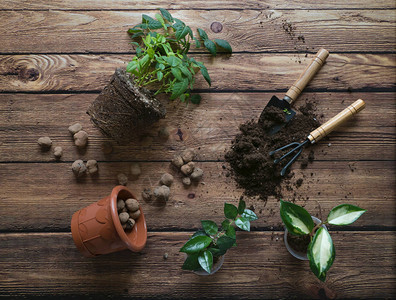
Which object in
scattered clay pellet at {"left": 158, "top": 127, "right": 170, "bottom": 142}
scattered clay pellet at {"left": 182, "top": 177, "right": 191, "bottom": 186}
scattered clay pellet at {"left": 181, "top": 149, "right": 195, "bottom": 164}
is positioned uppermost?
scattered clay pellet at {"left": 158, "top": 127, "right": 170, "bottom": 142}

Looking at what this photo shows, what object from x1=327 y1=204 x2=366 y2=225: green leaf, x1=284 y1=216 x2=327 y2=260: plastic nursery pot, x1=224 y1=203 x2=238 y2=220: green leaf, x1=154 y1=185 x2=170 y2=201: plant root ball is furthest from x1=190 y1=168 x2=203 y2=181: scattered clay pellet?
x1=327 y1=204 x2=366 y2=225: green leaf

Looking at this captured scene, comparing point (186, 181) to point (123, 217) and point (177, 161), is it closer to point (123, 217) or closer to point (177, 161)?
point (177, 161)

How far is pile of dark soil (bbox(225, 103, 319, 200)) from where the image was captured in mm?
1447

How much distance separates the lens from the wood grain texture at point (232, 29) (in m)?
1.55

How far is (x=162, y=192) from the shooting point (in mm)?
1421

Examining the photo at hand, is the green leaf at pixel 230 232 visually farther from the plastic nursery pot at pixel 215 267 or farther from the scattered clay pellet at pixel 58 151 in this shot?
the scattered clay pellet at pixel 58 151

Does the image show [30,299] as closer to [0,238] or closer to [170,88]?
[0,238]

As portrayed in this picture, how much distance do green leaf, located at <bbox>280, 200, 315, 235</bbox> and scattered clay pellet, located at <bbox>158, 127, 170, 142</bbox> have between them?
570 mm

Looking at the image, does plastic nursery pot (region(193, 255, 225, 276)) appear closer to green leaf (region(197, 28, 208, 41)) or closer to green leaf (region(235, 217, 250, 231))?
green leaf (region(235, 217, 250, 231))

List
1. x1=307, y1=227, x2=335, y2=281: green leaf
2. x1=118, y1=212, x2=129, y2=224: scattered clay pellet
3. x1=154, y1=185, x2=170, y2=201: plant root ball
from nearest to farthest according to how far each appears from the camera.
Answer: x1=307, y1=227, x2=335, y2=281: green leaf, x1=118, y1=212, x2=129, y2=224: scattered clay pellet, x1=154, y1=185, x2=170, y2=201: plant root ball

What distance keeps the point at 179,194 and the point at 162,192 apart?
9 cm

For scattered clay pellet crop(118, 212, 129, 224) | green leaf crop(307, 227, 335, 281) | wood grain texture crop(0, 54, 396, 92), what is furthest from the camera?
wood grain texture crop(0, 54, 396, 92)

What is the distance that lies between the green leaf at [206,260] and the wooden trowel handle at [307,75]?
0.74 meters

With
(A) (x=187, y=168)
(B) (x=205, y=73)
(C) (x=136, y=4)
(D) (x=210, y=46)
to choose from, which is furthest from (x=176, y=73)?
(C) (x=136, y=4)
